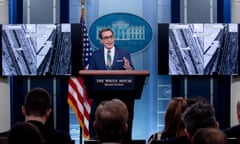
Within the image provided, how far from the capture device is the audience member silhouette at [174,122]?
4348 millimetres

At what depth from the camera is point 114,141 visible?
2924mm

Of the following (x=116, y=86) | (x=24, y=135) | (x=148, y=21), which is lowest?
(x=24, y=135)

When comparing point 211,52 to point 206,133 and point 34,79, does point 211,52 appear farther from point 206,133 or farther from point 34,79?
point 206,133

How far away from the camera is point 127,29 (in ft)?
27.4

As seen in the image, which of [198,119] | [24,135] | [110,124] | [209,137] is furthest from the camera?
[198,119]

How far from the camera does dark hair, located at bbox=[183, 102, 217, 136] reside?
3408 millimetres

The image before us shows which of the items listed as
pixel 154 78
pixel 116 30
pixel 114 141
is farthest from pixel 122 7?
pixel 114 141

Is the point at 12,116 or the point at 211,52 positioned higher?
the point at 211,52

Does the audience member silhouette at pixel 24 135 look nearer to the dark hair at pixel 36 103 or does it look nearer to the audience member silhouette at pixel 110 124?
the audience member silhouette at pixel 110 124

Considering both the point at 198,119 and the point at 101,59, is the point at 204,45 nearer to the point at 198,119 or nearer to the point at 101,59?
the point at 101,59

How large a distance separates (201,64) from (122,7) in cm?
157

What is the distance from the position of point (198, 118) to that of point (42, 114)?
116cm

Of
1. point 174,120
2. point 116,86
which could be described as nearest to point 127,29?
point 116,86

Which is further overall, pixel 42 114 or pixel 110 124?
pixel 42 114
